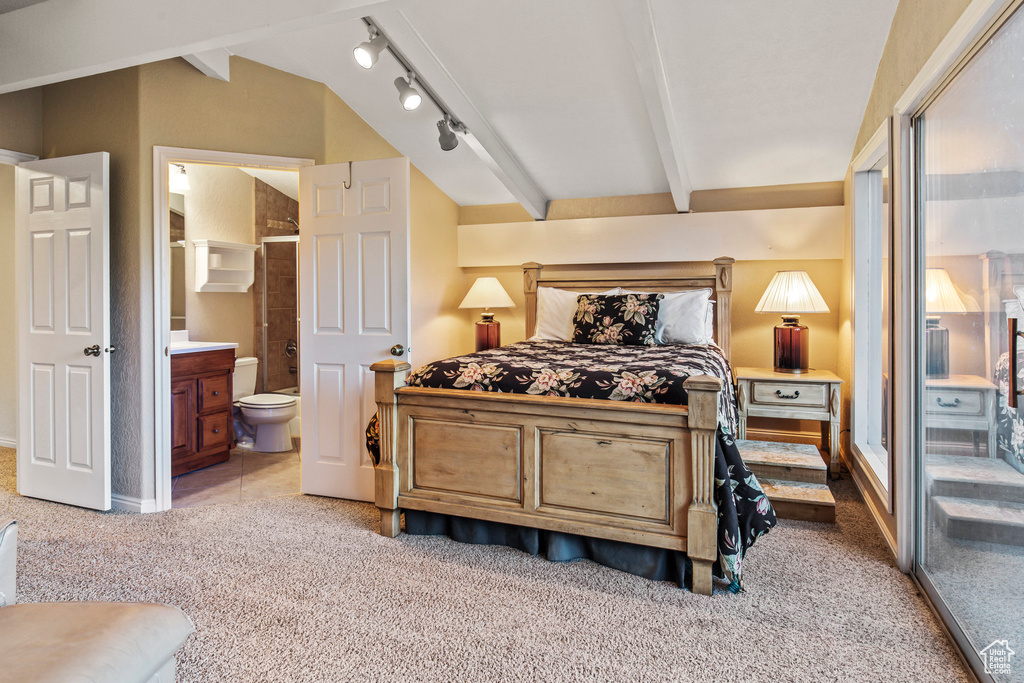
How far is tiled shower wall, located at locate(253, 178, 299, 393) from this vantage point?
16.9ft

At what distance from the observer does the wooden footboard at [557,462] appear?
2129mm

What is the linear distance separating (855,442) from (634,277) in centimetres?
189

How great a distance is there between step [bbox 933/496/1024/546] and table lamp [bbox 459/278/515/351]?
322cm

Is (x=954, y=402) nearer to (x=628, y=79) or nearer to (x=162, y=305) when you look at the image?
(x=628, y=79)

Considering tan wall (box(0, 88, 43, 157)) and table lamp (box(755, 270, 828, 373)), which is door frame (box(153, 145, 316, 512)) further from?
table lamp (box(755, 270, 828, 373))

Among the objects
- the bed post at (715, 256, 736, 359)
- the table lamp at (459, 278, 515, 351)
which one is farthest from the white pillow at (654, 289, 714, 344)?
the table lamp at (459, 278, 515, 351)

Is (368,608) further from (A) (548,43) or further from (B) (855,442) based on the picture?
(B) (855,442)

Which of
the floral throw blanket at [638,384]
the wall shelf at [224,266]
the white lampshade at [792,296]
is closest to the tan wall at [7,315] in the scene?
the wall shelf at [224,266]

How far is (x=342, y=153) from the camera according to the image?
3.63m

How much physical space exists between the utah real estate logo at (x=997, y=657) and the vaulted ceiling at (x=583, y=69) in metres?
2.43

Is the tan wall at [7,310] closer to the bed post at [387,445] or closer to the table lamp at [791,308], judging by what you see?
the bed post at [387,445]

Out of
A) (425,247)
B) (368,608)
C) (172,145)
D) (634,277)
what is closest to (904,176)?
(634,277)

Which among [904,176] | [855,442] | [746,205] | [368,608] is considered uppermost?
[746,205]

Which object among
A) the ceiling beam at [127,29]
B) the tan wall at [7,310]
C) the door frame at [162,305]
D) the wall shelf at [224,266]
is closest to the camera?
the ceiling beam at [127,29]
